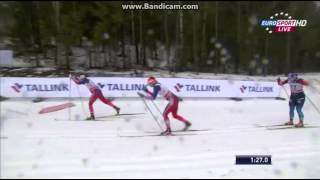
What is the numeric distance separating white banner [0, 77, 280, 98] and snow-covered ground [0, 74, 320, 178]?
2.07 ft

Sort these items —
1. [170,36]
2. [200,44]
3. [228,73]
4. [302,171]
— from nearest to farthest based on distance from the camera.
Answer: [302,171] → [170,36] → [200,44] → [228,73]

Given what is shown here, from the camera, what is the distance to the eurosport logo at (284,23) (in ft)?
29.4

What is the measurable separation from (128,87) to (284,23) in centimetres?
518

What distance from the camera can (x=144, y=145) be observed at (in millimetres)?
7953

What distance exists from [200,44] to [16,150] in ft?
24.4

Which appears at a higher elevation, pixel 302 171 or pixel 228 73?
pixel 228 73

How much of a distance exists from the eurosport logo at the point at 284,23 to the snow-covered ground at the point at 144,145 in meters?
1.80

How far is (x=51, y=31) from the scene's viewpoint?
30.9 ft

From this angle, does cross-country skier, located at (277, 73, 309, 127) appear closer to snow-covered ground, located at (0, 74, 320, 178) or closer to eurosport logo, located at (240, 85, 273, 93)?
snow-covered ground, located at (0, 74, 320, 178)

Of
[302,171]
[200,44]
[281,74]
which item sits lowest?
[302,171]

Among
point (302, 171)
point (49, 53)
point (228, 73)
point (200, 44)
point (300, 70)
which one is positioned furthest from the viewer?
point (228, 73)

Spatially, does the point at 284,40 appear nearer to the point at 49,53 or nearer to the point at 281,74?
the point at 281,74

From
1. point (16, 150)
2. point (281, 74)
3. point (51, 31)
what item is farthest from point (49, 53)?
point (281, 74)

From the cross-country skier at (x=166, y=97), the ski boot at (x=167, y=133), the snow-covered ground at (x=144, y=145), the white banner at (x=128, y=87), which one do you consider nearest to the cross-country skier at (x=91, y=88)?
the snow-covered ground at (x=144, y=145)
